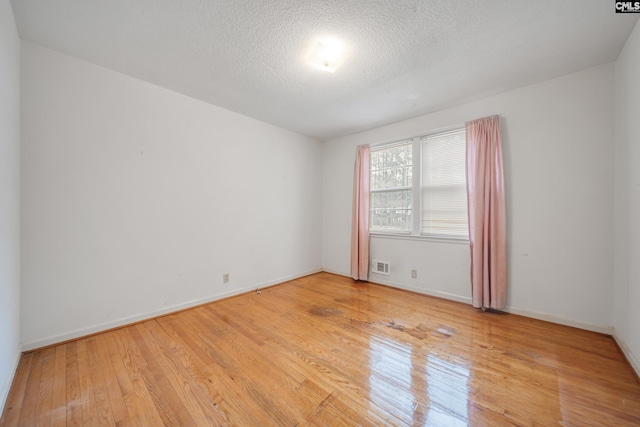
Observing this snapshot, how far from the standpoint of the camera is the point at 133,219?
2.54 m

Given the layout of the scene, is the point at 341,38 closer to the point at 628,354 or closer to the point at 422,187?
Answer: the point at 422,187

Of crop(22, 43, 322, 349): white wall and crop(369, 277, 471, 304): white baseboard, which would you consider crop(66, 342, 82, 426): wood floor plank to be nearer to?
crop(22, 43, 322, 349): white wall

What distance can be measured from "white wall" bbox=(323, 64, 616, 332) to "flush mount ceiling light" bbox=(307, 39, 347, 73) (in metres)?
1.92

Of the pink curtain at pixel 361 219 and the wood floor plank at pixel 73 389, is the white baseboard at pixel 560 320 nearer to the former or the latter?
the pink curtain at pixel 361 219

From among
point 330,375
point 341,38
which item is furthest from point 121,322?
point 341,38

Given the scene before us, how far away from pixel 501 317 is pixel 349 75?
314cm

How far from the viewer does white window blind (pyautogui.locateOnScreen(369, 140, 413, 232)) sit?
12.2 ft

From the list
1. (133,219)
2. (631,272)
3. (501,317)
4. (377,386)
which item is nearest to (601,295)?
(631,272)

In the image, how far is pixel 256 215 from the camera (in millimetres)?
3701

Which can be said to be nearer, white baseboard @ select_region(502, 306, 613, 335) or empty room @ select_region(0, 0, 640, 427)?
empty room @ select_region(0, 0, 640, 427)

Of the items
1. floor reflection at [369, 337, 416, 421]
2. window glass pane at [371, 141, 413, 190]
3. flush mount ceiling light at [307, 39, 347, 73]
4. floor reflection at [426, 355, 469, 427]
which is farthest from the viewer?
window glass pane at [371, 141, 413, 190]

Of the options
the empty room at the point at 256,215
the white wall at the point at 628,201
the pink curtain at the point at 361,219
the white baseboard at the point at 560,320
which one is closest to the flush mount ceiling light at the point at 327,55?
the empty room at the point at 256,215

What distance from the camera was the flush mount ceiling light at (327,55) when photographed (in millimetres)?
1994

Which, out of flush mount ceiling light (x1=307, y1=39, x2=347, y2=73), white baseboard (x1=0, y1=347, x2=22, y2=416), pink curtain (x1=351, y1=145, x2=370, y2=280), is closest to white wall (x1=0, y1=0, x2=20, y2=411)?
white baseboard (x1=0, y1=347, x2=22, y2=416)
